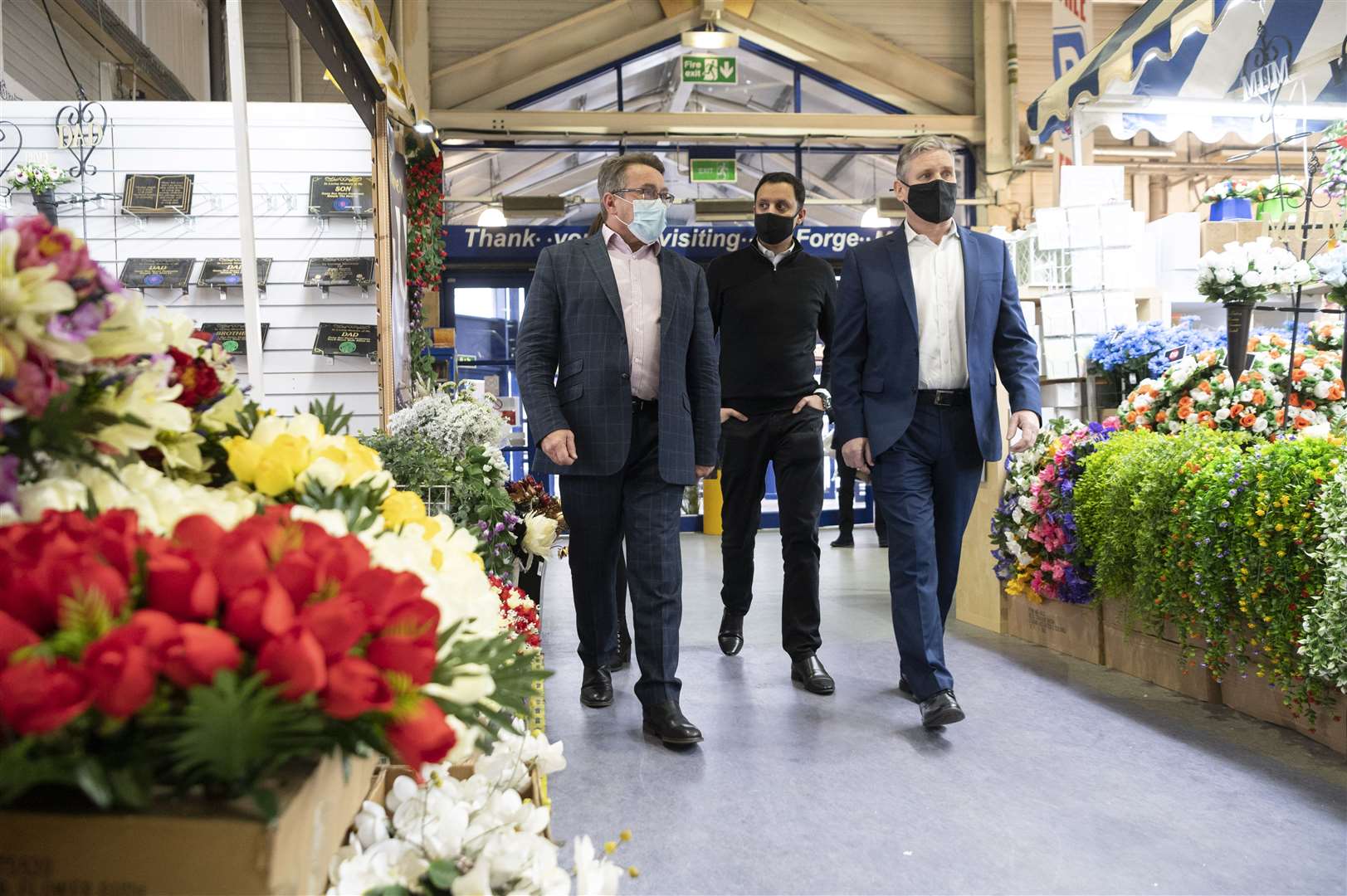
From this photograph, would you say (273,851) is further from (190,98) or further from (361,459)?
(190,98)

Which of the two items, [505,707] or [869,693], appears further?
[869,693]

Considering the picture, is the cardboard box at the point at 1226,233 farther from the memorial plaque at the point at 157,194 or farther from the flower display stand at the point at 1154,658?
the memorial plaque at the point at 157,194

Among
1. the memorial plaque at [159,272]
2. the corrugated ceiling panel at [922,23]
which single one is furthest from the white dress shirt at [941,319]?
the corrugated ceiling panel at [922,23]

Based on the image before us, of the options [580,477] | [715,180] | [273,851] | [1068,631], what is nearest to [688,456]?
[580,477]

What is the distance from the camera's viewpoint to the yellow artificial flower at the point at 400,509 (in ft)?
3.41

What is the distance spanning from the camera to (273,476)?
38.6 inches

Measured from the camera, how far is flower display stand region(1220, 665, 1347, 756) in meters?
2.81

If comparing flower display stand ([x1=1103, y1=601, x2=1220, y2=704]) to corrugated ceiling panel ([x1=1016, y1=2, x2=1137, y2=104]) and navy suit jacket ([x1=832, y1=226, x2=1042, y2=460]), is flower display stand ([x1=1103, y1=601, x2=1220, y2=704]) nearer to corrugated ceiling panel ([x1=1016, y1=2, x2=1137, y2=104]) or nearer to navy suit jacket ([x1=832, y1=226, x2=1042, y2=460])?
navy suit jacket ([x1=832, y1=226, x2=1042, y2=460])

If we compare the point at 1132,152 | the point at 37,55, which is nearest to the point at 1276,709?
the point at 37,55

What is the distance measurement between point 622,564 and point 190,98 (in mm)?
6664

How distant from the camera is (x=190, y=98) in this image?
8680mm

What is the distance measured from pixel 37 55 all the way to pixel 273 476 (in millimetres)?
6786

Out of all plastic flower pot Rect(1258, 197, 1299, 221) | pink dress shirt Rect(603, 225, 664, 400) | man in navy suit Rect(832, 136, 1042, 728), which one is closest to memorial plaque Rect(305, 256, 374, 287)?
pink dress shirt Rect(603, 225, 664, 400)

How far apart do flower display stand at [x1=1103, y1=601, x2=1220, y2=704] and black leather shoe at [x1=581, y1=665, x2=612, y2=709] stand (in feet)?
5.59
